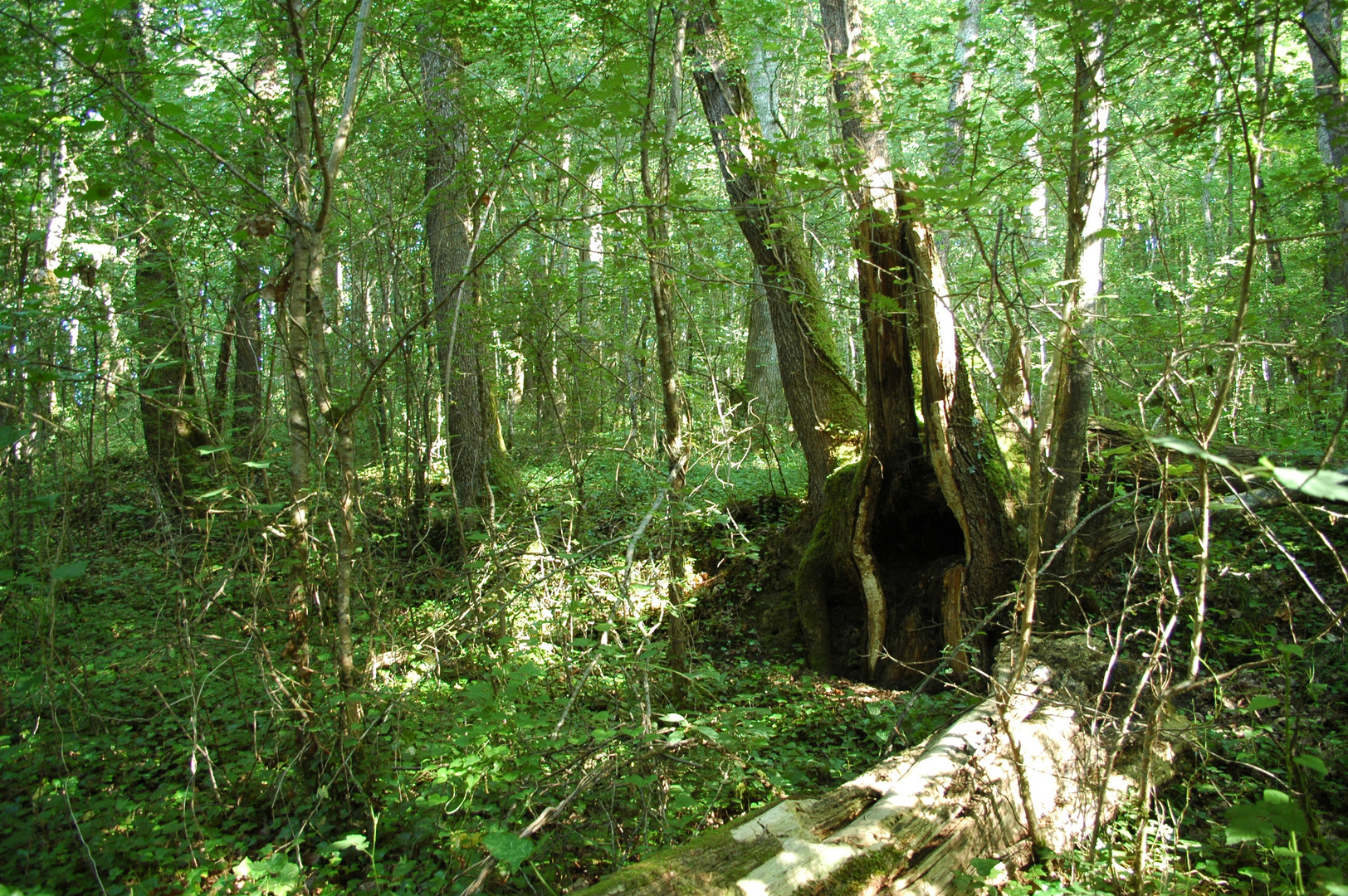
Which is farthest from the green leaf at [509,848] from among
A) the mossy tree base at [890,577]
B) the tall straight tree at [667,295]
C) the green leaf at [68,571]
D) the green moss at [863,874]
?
the mossy tree base at [890,577]

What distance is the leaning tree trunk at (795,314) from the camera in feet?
18.4

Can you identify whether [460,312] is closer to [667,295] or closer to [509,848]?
[667,295]

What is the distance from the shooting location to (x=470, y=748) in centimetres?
343

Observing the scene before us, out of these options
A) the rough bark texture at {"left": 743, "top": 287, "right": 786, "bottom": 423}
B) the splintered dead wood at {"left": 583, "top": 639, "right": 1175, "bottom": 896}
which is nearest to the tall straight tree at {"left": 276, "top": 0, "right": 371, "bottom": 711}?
the splintered dead wood at {"left": 583, "top": 639, "right": 1175, "bottom": 896}

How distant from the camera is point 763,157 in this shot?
13.3ft

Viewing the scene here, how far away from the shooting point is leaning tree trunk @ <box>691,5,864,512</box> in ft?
18.4

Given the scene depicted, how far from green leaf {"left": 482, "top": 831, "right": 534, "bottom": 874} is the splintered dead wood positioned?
0.22 metres

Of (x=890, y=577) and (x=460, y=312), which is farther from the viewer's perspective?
(x=890, y=577)

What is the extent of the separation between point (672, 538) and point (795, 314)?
2.64 metres

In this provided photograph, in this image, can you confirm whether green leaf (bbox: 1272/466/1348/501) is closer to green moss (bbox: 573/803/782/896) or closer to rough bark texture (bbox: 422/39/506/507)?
green moss (bbox: 573/803/782/896)

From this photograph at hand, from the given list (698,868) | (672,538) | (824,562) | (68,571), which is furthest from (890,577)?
(68,571)


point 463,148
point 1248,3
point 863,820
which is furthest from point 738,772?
point 463,148

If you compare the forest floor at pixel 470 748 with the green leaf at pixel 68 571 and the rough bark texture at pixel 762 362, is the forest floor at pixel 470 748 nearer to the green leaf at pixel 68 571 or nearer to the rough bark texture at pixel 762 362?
the green leaf at pixel 68 571

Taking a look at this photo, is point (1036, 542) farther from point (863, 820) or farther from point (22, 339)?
point (22, 339)
